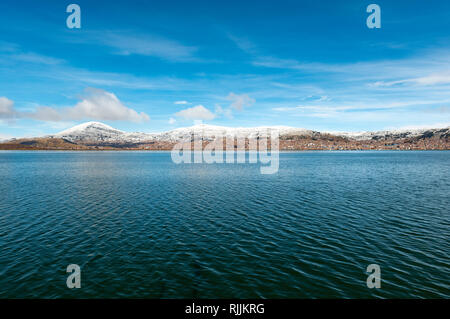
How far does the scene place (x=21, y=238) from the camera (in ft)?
106

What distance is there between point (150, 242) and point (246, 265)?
13.3 m

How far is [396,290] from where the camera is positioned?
20.9 m

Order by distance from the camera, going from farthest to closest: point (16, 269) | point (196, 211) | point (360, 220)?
point (196, 211), point (360, 220), point (16, 269)

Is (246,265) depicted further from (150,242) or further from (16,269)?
(16,269)

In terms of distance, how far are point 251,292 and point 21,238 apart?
31.5 meters

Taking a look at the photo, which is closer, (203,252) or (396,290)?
(396,290)

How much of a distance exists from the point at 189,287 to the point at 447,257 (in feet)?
90.6
